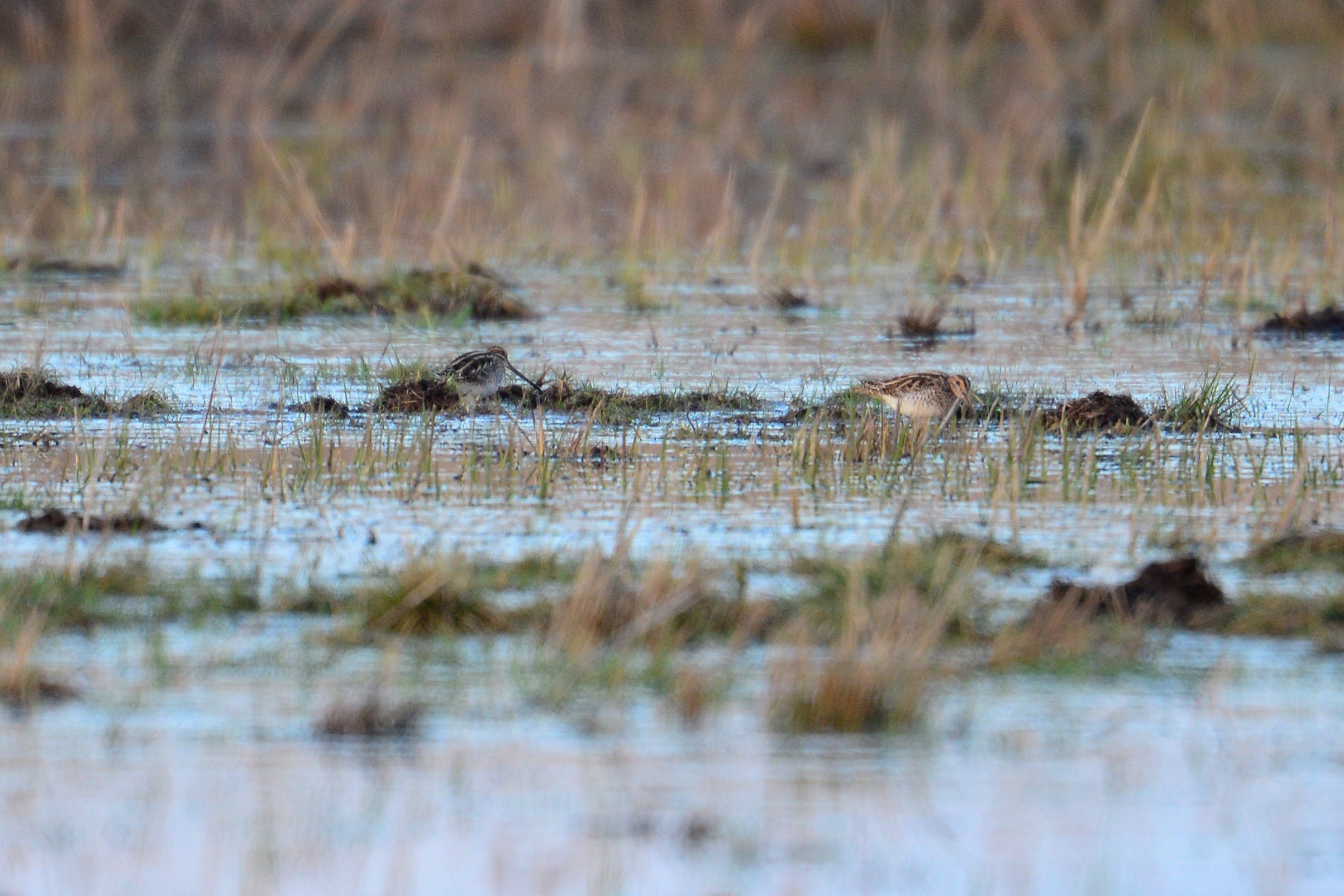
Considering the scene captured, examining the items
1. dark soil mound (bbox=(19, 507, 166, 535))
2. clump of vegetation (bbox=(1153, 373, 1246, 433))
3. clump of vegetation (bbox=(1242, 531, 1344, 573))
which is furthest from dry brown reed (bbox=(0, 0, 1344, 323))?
dark soil mound (bbox=(19, 507, 166, 535))

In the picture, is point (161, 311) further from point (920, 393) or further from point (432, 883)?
point (432, 883)

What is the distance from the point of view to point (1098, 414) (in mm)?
10008

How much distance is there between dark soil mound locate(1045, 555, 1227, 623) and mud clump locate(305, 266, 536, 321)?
8.03m

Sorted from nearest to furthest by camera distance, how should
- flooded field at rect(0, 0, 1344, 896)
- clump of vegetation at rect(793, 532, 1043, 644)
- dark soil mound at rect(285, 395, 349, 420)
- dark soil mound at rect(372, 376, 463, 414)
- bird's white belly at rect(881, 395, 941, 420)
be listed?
flooded field at rect(0, 0, 1344, 896), clump of vegetation at rect(793, 532, 1043, 644), bird's white belly at rect(881, 395, 941, 420), dark soil mound at rect(285, 395, 349, 420), dark soil mound at rect(372, 376, 463, 414)

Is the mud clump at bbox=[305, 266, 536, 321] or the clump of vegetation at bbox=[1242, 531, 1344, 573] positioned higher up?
the mud clump at bbox=[305, 266, 536, 321]

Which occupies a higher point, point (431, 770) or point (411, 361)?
point (411, 361)

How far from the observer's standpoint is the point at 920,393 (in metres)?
9.91

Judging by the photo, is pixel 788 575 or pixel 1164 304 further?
pixel 1164 304

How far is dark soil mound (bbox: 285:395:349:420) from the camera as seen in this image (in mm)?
10375

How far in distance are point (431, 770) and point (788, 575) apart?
1.95m

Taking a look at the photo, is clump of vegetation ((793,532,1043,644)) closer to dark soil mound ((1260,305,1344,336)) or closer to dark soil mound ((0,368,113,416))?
dark soil mound ((0,368,113,416))

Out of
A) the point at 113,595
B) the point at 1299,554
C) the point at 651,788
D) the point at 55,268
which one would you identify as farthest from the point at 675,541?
the point at 55,268

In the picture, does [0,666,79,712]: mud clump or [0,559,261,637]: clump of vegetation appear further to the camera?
[0,559,261,637]: clump of vegetation

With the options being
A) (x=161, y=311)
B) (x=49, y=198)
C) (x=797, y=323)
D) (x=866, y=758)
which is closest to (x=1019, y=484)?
(x=866, y=758)
